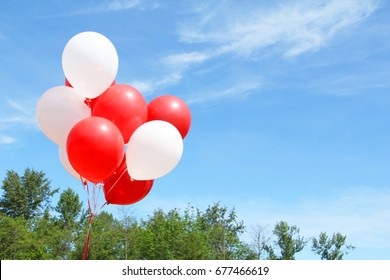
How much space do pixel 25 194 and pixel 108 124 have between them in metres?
36.3

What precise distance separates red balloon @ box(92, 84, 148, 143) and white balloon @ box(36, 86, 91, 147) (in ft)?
0.83

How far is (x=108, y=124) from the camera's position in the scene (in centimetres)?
659

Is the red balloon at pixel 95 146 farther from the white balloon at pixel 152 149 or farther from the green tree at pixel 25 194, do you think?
the green tree at pixel 25 194

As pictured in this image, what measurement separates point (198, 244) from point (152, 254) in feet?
8.26

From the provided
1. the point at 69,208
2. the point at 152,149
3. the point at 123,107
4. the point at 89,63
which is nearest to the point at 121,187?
the point at 152,149

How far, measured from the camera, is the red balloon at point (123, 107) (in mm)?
6914

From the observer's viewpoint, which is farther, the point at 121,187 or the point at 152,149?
the point at 121,187

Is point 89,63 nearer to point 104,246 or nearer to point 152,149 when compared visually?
point 152,149

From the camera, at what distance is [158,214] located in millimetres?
29250

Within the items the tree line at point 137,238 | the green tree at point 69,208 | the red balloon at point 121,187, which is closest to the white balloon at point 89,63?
the red balloon at point 121,187

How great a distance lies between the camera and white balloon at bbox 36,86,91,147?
713cm

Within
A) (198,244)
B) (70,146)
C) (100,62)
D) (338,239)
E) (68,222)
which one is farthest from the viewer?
(68,222)
